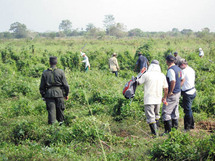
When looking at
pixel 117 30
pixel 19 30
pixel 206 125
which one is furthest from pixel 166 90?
pixel 19 30

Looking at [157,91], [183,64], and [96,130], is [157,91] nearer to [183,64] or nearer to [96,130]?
[183,64]

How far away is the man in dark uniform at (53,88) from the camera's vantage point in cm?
583

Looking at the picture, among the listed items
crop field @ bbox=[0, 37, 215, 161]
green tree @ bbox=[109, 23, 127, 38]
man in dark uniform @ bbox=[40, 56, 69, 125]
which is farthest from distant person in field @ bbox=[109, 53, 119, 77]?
green tree @ bbox=[109, 23, 127, 38]

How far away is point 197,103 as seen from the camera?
7.55 meters

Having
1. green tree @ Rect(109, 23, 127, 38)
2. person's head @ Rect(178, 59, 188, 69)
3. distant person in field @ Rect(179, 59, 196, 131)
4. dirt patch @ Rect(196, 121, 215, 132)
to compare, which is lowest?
dirt patch @ Rect(196, 121, 215, 132)

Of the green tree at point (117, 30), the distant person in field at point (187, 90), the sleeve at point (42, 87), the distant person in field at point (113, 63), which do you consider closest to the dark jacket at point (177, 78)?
the distant person in field at point (187, 90)

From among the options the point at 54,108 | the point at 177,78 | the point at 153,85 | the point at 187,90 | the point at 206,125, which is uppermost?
the point at 177,78

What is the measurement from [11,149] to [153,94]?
10.4 ft

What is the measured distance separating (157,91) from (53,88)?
8.45 ft

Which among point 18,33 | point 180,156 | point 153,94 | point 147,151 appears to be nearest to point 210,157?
point 180,156

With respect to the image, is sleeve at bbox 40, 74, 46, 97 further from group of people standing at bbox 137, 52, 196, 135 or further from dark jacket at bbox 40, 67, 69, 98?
group of people standing at bbox 137, 52, 196, 135

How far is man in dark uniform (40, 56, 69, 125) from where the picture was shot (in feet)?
19.1

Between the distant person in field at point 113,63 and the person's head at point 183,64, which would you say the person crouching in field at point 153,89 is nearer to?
the person's head at point 183,64

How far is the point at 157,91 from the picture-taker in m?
5.30
